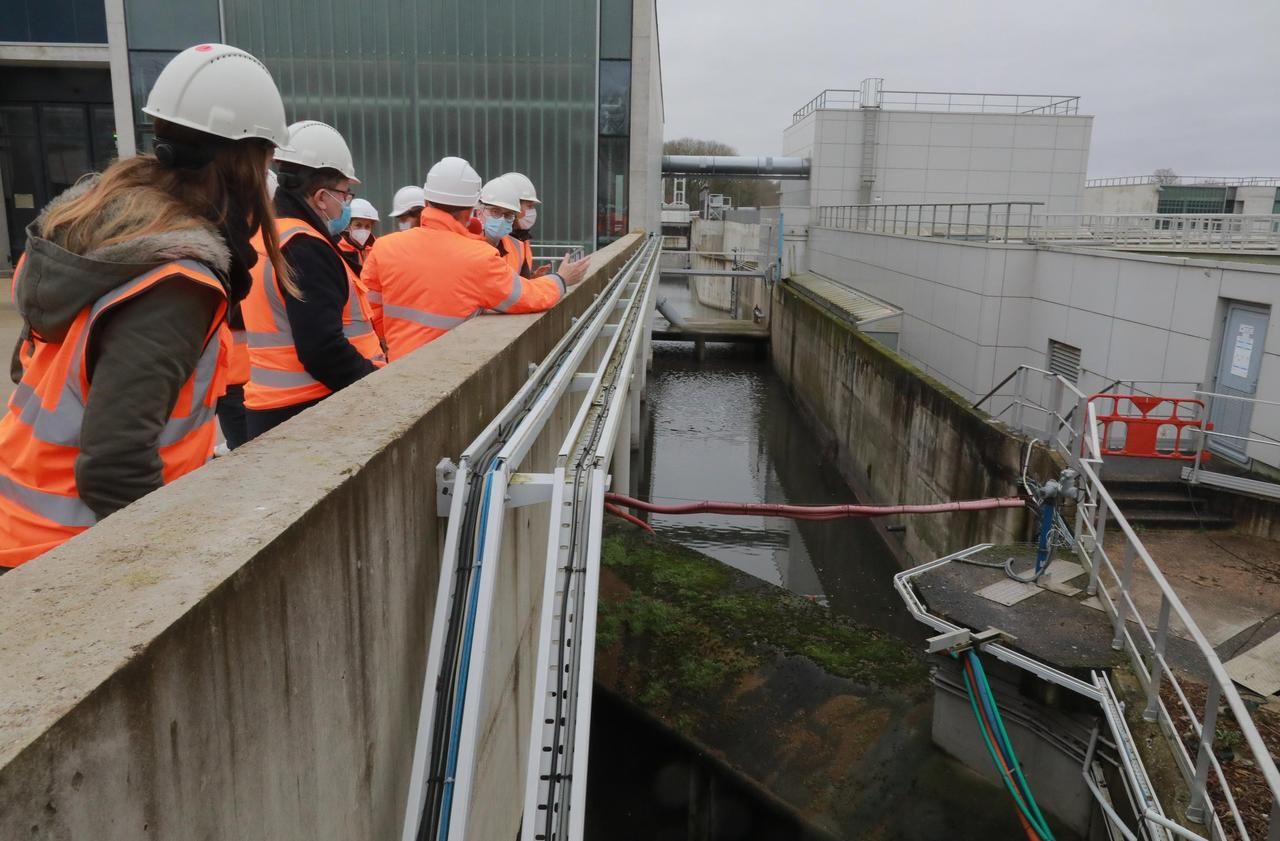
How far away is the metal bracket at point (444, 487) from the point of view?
301cm

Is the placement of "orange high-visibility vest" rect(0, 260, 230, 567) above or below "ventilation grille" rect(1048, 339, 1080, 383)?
above

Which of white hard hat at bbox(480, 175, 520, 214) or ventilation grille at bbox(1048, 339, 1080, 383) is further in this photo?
ventilation grille at bbox(1048, 339, 1080, 383)

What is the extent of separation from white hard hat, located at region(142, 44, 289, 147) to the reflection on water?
11.1 m

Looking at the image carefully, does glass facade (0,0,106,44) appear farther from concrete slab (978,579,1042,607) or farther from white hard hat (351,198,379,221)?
concrete slab (978,579,1042,607)

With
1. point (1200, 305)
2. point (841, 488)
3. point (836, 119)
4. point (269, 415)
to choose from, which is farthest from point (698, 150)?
point (269, 415)

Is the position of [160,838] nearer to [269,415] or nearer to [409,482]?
[409,482]

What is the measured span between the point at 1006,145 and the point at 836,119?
6100mm

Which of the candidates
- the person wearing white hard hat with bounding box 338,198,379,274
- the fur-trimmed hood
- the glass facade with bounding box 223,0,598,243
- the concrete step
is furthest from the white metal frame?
the glass facade with bounding box 223,0,598,243

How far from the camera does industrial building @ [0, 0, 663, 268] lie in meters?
17.3

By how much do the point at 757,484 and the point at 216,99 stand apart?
17.5 meters

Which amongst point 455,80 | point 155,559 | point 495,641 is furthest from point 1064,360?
point 155,559

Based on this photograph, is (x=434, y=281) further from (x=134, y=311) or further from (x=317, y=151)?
(x=134, y=311)

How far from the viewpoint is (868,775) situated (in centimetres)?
664

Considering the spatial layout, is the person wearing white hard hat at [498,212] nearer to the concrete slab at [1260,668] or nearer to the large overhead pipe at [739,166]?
the concrete slab at [1260,668]
